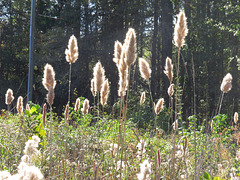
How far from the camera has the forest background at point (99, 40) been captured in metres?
16.9

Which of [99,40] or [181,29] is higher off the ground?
[99,40]

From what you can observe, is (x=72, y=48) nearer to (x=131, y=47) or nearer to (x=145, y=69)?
(x=145, y=69)

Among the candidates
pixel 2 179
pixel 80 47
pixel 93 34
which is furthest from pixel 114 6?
pixel 2 179

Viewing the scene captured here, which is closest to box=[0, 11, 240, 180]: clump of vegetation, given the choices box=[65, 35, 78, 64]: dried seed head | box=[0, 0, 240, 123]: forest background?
box=[65, 35, 78, 64]: dried seed head

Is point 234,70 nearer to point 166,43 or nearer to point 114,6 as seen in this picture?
point 166,43

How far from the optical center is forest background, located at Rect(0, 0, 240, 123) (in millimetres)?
16906

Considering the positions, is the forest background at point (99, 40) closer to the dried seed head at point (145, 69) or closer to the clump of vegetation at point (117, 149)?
the clump of vegetation at point (117, 149)

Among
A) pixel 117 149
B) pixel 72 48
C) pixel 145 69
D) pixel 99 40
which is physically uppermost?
pixel 99 40

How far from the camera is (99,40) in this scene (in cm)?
1736

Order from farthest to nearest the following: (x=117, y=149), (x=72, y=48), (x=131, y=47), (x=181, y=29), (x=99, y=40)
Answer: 1. (x=99, y=40)
2. (x=72, y=48)
3. (x=117, y=149)
4. (x=181, y=29)
5. (x=131, y=47)

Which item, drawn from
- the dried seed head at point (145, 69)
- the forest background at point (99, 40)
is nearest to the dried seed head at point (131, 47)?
the dried seed head at point (145, 69)

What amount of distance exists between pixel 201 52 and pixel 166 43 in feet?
16.1

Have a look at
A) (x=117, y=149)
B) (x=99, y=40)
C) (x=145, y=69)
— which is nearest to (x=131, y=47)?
(x=145, y=69)

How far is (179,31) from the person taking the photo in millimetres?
2047
